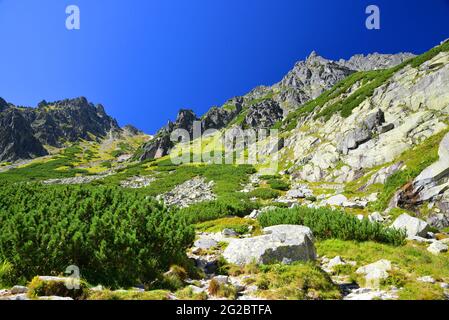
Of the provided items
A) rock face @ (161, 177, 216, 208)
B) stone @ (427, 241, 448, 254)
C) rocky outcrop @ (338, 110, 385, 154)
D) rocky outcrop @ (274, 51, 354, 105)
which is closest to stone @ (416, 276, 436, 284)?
stone @ (427, 241, 448, 254)

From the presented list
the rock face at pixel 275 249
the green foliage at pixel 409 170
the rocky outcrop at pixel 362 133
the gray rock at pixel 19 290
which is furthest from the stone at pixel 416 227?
the rocky outcrop at pixel 362 133

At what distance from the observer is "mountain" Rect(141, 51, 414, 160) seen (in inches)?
4394

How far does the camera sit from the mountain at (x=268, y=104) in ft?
366

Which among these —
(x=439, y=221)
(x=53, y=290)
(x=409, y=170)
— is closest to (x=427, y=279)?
(x=53, y=290)

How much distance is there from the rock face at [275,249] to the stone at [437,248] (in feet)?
18.6

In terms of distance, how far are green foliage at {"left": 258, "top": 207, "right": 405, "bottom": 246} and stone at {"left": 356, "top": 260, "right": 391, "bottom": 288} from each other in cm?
431

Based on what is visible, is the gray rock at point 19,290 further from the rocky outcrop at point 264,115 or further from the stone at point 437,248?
the rocky outcrop at point 264,115

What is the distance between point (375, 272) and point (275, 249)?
3.31 meters

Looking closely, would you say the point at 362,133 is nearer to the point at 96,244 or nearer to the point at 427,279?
the point at 427,279

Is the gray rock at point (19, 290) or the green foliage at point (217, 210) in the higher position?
the green foliage at point (217, 210)

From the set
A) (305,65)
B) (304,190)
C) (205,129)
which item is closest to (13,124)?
(205,129)

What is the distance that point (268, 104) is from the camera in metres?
117

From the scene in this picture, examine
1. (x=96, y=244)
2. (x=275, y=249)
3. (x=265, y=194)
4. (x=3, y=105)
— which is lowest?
(x=275, y=249)
